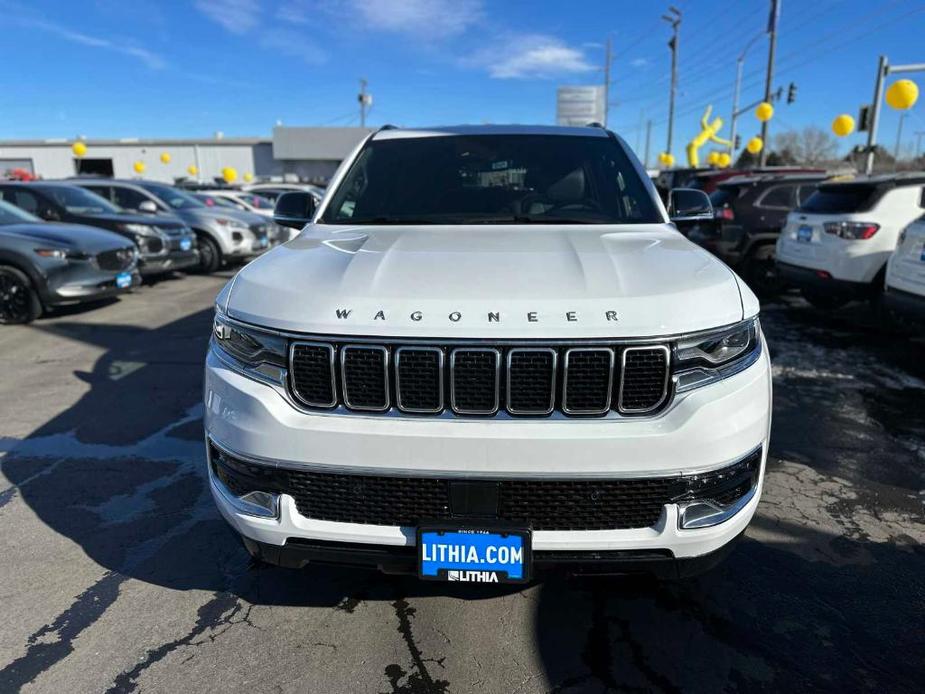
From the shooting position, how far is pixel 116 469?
381 centimetres

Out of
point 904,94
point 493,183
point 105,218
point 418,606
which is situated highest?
point 904,94

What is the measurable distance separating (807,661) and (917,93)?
18.3 meters

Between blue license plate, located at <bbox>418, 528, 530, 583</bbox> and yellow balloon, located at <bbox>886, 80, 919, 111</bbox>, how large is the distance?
61.0 feet

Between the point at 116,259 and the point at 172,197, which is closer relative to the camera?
the point at 116,259

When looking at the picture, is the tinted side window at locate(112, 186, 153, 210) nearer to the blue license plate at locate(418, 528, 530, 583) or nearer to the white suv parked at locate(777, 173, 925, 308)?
the white suv parked at locate(777, 173, 925, 308)

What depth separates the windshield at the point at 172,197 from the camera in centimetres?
1303

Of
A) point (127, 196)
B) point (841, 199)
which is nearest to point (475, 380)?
point (841, 199)

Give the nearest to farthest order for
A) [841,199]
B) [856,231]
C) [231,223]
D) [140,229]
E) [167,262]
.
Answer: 1. [856,231]
2. [841,199]
3. [140,229]
4. [167,262]
5. [231,223]

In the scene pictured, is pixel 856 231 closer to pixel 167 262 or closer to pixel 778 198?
pixel 778 198

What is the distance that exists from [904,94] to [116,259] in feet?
58.2

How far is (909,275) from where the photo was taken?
5508 mm

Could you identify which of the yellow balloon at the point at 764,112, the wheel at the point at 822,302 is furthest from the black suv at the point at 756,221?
the yellow balloon at the point at 764,112

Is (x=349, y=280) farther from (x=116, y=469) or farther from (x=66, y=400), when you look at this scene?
(x=66, y=400)

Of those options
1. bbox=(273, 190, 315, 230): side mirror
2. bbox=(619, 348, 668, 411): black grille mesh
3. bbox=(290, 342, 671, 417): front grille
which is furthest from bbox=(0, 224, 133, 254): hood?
bbox=(619, 348, 668, 411): black grille mesh
